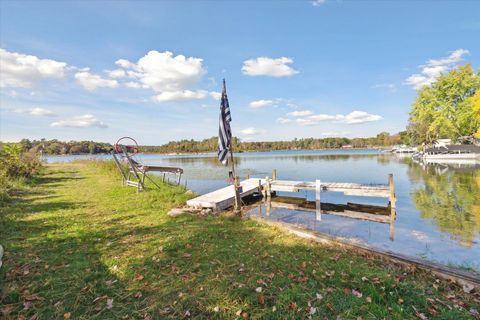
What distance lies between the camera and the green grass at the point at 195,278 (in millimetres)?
3098

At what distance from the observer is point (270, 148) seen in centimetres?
13250

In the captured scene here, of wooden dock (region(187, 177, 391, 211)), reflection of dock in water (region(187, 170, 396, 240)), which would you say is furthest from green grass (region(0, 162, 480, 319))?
reflection of dock in water (region(187, 170, 396, 240))

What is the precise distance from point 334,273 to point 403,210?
29.6ft

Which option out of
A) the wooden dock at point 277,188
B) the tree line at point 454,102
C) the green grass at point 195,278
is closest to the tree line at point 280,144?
the tree line at point 454,102

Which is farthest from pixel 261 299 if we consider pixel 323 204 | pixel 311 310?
pixel 323 204

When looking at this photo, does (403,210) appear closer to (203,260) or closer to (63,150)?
(203,260)

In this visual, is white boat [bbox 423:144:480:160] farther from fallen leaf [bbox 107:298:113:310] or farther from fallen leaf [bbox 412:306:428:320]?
fallen leaf [bbox 107:298:113:310]

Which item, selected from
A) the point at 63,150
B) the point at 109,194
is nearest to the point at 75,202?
the point at 109,194

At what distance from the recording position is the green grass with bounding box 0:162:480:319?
310 centimetres

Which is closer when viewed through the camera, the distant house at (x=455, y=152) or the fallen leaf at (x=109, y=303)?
the fallen leaf at (x=109, y=303)

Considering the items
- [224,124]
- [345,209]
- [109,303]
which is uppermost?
[224,124]

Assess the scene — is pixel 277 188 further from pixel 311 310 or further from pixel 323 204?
pixel 311 310

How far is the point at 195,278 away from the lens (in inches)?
153

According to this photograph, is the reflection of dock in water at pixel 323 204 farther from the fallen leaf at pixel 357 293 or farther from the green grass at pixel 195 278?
the fallen leaf at pixel 357 293
